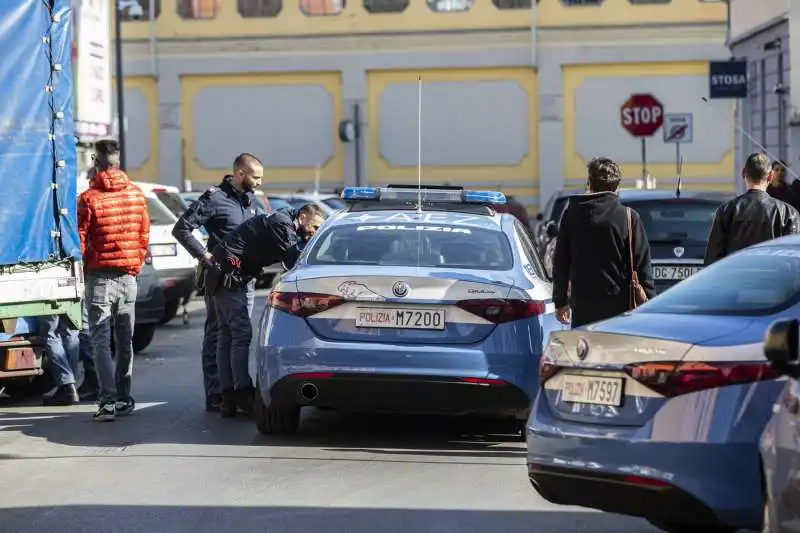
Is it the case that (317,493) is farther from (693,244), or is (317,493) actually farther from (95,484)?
(693,244)

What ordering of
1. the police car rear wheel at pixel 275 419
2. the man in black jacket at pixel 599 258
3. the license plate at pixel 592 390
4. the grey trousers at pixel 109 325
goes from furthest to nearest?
1. the grey trousers at pixel 109 325
2. the police car rear wheel at pixel 275 419
3. the man in black jacket at pixel 599 258
4. the license plate at pixel 592 390

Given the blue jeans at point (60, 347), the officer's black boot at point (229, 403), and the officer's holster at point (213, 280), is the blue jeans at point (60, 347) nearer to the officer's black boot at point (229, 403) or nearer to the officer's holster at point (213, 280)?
the officer's holster at point (213, 280)

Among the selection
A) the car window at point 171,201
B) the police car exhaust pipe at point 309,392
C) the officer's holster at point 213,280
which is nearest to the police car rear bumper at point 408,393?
the police car exhaust pipe at point 309,392

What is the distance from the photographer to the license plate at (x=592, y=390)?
6918 mm

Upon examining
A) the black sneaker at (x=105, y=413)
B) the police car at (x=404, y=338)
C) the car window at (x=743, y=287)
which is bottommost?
the black sneaker at (x=105, y=413)

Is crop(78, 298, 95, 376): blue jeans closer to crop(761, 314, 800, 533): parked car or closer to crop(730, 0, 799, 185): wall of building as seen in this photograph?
crop(761, 314, 800, 533): parked car

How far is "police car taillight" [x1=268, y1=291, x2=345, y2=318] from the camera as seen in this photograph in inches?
408

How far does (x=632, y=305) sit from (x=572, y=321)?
15.2 inches

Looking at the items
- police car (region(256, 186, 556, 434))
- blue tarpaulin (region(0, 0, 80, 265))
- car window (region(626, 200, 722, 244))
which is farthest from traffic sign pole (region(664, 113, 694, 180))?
police car (region(256, 186, 556, 434))

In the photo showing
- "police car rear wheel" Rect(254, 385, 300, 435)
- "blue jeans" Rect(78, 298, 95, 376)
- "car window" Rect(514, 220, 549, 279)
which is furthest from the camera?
"blue jeans" Rect(78, 298, 95, 376)

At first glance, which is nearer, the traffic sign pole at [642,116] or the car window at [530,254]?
the car window at [530,254]

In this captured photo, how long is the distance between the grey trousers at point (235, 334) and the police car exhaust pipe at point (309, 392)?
1.70 m

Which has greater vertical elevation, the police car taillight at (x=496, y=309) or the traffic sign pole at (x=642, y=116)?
the traffic sign pole at (x=642, y=116)

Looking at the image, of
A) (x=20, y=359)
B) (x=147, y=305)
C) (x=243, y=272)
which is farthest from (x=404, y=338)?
(x=147, y=305)
